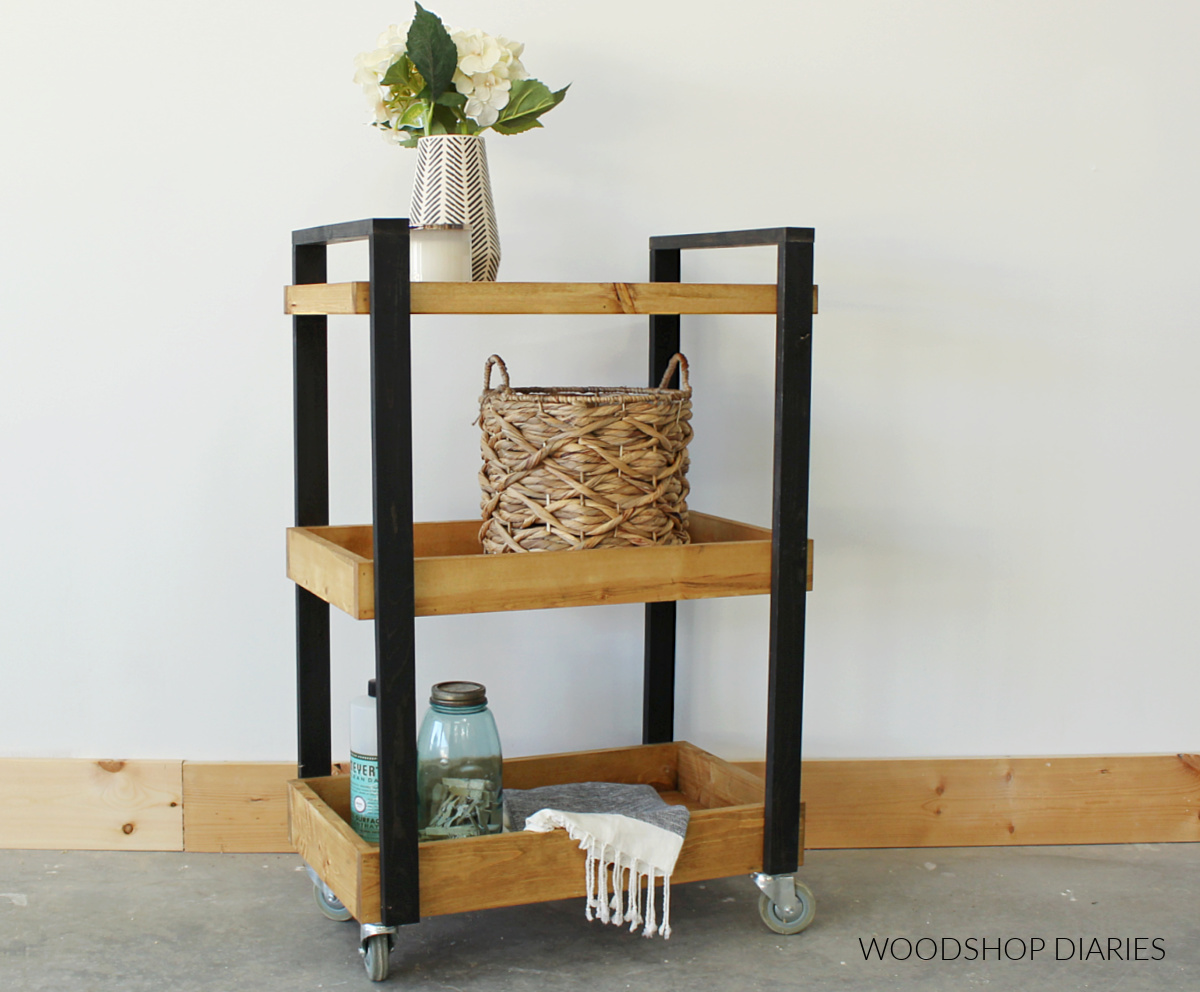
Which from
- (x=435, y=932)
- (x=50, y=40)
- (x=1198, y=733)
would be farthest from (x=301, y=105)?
(x=1198, y=733)

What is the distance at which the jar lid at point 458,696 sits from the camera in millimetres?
1455

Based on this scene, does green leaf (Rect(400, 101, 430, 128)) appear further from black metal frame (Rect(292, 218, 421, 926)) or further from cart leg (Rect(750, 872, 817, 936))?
cart leg (Rect(750, 872, 817, 936))

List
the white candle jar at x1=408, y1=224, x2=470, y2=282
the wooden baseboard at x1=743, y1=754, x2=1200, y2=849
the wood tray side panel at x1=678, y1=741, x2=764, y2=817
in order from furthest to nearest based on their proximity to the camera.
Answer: the wooden baseboard at x1=743, y1=754, x2=1200, y2=849 → the wood tray side panel at x1=678, y1=741, x2=764, y2=817 → the white candle jar at x1=408, y1=224, x2=470, y2=282

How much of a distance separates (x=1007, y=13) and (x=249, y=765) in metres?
1.53

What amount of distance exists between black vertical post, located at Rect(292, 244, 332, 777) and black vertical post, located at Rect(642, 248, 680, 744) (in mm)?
451

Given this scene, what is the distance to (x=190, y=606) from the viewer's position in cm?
177

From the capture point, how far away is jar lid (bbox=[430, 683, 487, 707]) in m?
1.46

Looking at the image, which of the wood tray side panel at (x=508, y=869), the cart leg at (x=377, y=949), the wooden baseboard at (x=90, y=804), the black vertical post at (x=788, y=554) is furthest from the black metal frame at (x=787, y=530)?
the wooden baseboard at (x=90, y=804)

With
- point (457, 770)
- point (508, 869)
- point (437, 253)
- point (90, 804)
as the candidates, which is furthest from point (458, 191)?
point (90, 804)

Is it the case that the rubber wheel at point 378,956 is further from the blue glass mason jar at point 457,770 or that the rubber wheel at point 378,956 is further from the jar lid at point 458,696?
the jar lid at point 458,696

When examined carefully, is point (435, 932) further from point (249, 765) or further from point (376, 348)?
point (376, 348)

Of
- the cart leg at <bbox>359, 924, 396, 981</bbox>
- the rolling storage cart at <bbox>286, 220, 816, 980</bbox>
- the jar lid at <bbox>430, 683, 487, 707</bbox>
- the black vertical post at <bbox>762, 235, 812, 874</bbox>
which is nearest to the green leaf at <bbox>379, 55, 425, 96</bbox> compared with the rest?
the rolling storage cart at <bbox>286, 220, 816, 980</bbox>

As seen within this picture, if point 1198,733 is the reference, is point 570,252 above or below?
above

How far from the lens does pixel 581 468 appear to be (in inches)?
55.7
